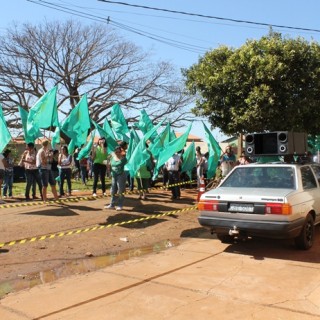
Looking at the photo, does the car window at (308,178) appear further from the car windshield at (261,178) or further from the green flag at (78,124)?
the green flag at (78,124)

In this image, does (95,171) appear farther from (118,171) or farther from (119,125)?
(119,125)

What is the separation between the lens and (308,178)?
24.1ft

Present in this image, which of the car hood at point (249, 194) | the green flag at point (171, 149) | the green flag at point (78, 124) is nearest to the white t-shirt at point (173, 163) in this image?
the green flag at point (171, 149)

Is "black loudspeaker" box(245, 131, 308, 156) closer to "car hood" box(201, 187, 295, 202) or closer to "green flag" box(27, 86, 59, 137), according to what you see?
"car hood" box(201, 187, 295, 202)

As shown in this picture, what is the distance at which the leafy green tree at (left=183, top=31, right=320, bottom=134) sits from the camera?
12594 millimetres

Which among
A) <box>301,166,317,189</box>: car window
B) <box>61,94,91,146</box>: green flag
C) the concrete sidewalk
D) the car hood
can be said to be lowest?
the concrete sidewalk

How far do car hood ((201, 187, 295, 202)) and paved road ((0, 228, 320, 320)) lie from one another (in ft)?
3.02

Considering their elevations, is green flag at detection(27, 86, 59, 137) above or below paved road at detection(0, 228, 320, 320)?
above

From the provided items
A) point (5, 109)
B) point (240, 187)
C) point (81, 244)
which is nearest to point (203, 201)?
point (240, 187)

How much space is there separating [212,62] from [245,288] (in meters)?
10.1

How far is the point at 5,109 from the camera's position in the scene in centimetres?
2631

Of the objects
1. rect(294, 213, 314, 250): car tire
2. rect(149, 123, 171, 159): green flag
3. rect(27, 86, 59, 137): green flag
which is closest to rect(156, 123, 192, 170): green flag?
rect(149, 123, 171, 159): green flag

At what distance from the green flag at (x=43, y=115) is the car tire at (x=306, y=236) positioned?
6844 millimetres

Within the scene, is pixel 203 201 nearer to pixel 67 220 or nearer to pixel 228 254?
pixel 228 254
